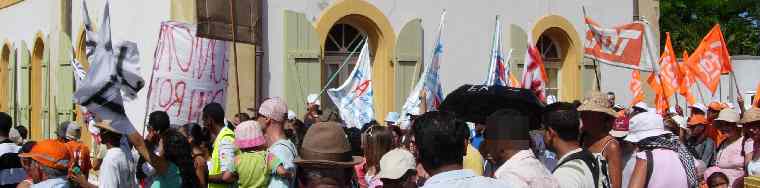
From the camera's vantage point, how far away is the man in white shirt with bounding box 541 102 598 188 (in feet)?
17.1

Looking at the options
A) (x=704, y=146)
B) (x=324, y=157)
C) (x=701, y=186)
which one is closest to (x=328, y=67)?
(x=704, y=146)

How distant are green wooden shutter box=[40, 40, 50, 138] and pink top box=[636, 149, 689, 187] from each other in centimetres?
1481

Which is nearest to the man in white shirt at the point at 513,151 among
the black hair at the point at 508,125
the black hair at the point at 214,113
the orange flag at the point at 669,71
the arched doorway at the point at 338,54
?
the black hair at the point at 508,125

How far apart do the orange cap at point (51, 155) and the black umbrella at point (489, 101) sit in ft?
7.83

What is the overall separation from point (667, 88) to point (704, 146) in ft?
16.1

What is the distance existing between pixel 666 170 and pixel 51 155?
3.63m

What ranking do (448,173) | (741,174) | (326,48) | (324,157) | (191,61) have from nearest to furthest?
(448,173) → (324,157) → (741,174) → (191,61) → (326,48)

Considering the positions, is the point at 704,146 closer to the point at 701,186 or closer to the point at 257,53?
the point at 701,186

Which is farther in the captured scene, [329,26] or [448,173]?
[329,26]

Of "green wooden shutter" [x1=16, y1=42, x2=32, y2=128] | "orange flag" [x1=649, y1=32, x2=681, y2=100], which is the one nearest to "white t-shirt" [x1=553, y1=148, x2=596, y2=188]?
"orange flag" [x1=649, y1=32, x2=681, y2=100]

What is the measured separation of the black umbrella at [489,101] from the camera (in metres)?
6.21

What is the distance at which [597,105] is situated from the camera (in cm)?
630

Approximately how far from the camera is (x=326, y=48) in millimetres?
14703

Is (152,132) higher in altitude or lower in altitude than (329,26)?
lower
